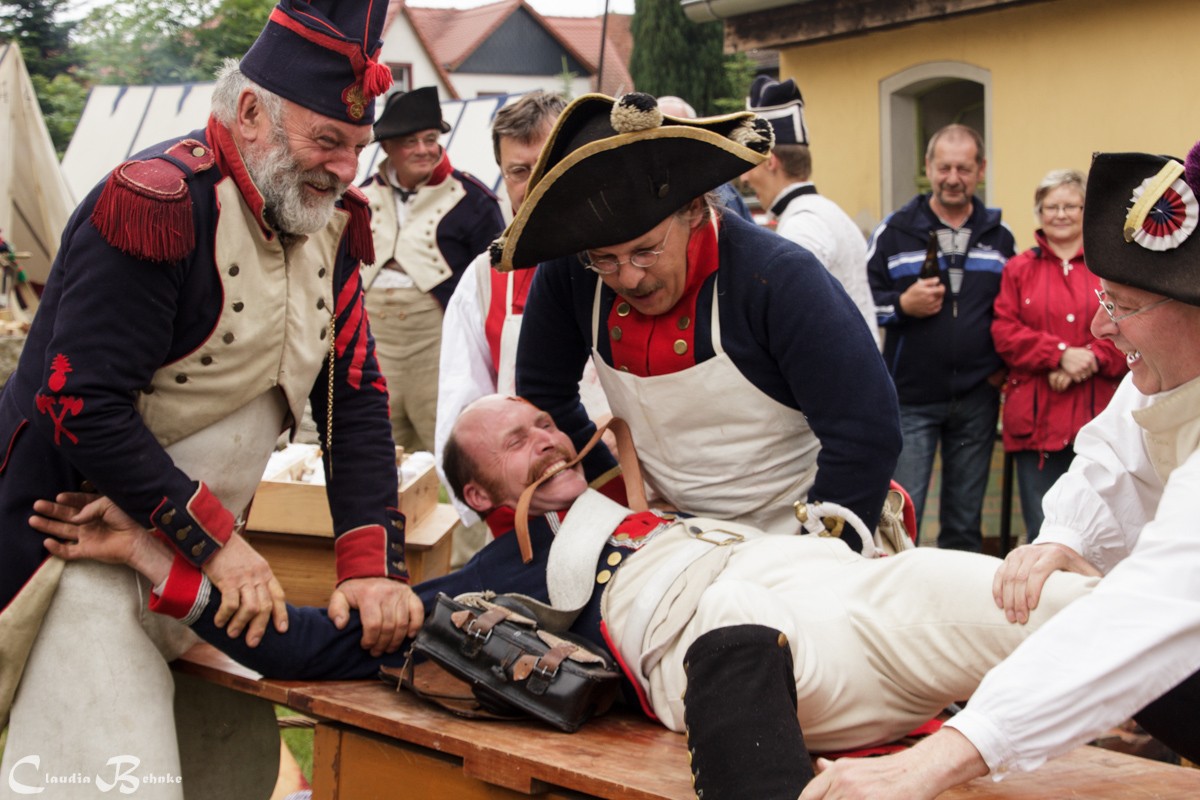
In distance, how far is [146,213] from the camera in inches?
105

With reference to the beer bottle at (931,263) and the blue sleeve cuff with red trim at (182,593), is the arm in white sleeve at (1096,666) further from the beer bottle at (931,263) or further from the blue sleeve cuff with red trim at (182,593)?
the beer bottle at (931,263)

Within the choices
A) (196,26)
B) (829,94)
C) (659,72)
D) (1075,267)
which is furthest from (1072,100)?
(659,72)

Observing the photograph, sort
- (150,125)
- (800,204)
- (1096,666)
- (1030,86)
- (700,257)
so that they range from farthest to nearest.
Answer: (150,125) < (1030,86) < (800,204) < (700,257) < (1096,666)

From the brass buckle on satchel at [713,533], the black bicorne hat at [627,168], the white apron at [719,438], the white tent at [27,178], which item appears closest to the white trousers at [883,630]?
the brass buckle on satchel at [713,533]

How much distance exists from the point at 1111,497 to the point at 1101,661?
2.67ft

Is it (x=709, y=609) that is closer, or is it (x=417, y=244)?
(x=709, y=609)

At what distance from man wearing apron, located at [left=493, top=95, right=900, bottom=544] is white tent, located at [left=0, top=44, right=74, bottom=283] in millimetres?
7259

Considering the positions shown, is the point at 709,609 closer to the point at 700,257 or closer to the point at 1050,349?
the point at 700,257

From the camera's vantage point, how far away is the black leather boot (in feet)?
7.22

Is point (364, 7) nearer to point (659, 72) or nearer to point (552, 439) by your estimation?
point (552, 439)

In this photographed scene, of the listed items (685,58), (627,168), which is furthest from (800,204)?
(685,58)

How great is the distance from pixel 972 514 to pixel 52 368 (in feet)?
14.1

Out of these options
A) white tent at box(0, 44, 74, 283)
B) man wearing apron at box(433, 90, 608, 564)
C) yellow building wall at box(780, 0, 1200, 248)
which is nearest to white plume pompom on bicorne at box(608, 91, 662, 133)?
man wearing apron at box(433, 90, 608, 564)

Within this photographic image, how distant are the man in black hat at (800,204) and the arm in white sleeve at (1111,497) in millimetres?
2020
